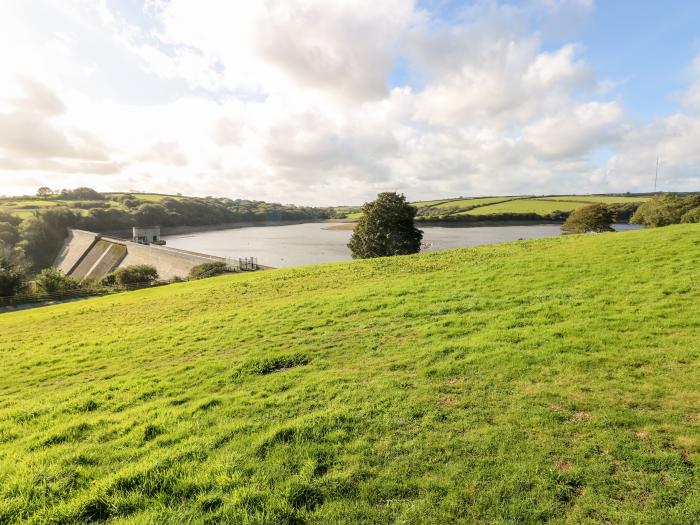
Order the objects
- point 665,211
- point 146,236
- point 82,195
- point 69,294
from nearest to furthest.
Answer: point 69,294
point 665,211
point 146,236
point 82,195

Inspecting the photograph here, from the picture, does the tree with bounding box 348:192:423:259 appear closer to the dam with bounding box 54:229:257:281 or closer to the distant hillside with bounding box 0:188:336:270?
the dam with bounding box 54:229:257:281

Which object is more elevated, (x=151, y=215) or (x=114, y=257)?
(x=151, y=215)

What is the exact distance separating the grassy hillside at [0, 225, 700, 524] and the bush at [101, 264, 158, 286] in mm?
42710

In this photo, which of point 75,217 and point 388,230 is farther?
point 75,217

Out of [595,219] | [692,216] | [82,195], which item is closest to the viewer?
[692,216]

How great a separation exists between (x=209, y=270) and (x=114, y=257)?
150 ft

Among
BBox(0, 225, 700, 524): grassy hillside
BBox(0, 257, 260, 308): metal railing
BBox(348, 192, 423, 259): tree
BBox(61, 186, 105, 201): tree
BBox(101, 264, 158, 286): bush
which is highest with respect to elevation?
BBox(61, 186, 105, 201): tree

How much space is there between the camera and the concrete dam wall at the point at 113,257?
60875mm

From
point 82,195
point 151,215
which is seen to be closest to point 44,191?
point 82,195

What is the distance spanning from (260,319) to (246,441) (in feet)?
31.3

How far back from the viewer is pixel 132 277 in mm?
53406

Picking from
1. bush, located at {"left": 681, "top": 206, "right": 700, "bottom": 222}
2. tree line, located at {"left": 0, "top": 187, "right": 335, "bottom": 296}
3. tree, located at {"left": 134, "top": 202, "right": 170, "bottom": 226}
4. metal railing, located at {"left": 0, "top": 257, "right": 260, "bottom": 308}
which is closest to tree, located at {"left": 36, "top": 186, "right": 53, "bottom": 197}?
tree line, located at {"left": 0, "top": 187, "right": 335, "bottom": 296}

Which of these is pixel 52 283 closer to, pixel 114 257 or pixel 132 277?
pixel 132 277

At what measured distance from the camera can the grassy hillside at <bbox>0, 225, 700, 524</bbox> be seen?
15.3 ft
